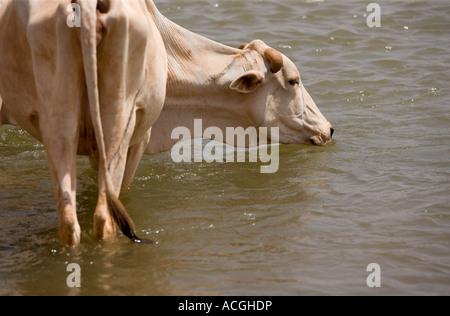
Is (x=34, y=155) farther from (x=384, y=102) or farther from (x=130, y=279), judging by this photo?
(x=384, y=102)

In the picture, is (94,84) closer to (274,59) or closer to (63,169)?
(63,169)

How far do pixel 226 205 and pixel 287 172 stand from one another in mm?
1226

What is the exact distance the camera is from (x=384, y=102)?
10.2m

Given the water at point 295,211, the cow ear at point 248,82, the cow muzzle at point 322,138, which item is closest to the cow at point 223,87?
the cow ear at point 248,82

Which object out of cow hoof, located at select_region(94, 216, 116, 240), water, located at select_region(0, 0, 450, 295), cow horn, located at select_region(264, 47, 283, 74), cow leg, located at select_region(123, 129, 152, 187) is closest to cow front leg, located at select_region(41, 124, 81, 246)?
cow hoof, located at select_region(94, 216, 116, 240)

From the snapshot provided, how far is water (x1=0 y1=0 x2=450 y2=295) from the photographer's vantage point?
5.41 m

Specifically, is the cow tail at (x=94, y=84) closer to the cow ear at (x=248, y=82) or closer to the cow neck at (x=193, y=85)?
the cow neck at (x=193, y=85)

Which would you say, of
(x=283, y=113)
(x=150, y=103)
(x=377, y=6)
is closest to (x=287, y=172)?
(x=283, y=113)

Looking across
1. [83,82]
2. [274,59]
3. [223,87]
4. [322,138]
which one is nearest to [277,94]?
[274,59]

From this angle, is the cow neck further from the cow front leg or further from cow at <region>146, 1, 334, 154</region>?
the cow front leg

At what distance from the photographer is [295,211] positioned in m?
6.81

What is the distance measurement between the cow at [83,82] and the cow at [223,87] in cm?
167

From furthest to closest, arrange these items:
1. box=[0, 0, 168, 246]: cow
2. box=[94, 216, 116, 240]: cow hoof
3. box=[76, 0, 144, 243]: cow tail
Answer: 1. box=[94, 216, 116, 240]: cow hoof
2. box=[0, 0, 168, 246]: cow
3. box=[76, 0, 144, 243]: cow tail

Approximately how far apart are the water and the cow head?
12.5 inches
